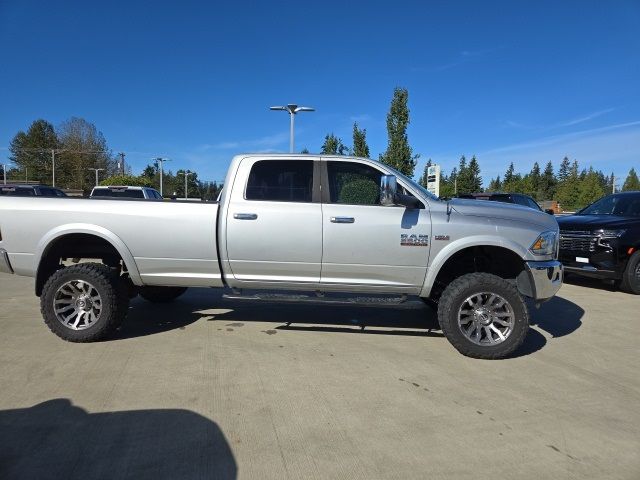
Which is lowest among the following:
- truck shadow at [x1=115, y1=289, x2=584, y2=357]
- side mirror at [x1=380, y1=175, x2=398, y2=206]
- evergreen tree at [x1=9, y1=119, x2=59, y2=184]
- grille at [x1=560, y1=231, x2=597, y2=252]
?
truck shadow at [x1=115, y1=289, x2=584, y2=357]

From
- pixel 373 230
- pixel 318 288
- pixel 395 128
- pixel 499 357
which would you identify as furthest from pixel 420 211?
pixel 395 128

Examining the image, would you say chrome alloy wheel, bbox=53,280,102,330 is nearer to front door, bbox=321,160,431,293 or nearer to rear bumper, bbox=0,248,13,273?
rear bumper, bbox=0,248,13,273

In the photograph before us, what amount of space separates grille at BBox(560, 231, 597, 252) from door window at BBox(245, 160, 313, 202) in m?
6.18

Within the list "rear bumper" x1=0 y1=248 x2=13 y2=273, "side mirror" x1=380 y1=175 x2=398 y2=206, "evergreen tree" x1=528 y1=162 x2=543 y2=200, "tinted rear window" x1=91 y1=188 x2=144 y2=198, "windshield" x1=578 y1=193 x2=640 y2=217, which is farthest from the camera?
"evergreen tree" x1=528 y1=162 x2=543 y2=200

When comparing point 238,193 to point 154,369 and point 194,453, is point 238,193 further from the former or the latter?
point 194,453

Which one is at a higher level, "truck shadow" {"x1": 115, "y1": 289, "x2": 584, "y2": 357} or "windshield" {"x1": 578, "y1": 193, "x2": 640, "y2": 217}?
"windshield" {"x1": 578, "y1": 193, "x2": 640, "y2": 217}

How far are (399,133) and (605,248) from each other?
14.4 meters

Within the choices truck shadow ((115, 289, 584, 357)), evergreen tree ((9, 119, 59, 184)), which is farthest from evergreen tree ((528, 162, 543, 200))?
evergreen tree ((9, 119, 59, 184))

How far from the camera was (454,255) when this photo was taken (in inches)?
197

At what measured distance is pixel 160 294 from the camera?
6.65m

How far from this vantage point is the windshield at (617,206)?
9.14 meters

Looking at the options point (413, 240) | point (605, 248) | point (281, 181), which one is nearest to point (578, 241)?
point (605, 248)

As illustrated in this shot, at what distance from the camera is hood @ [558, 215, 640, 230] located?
8320 mm

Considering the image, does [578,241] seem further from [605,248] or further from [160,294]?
[160,294]
